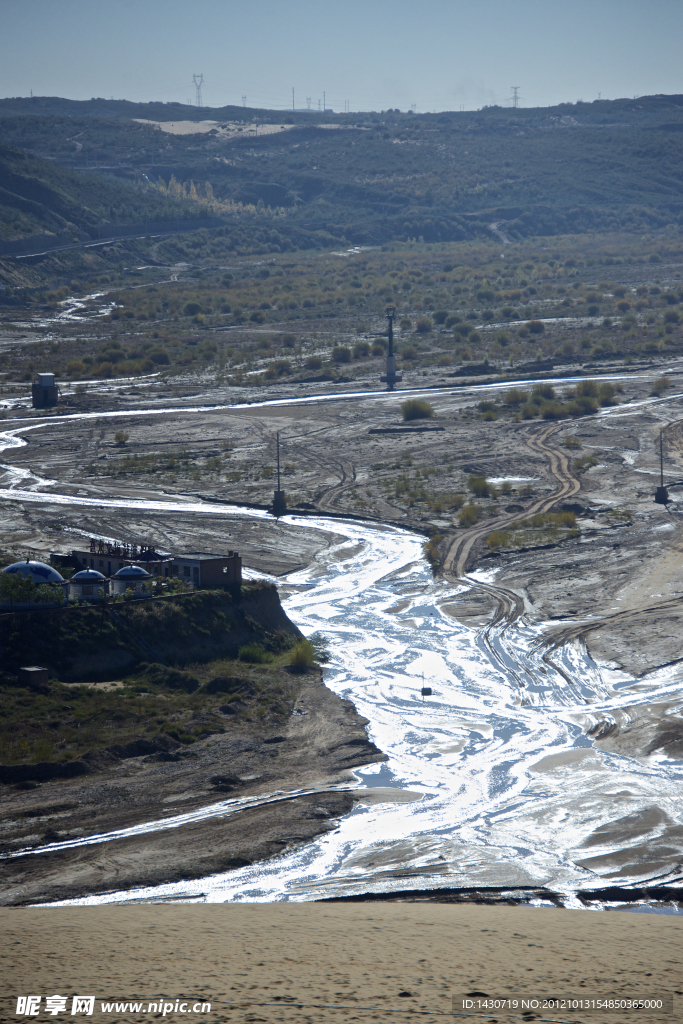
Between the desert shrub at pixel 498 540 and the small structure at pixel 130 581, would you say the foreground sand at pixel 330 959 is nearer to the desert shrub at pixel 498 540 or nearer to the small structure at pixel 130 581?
the small structure at pixel 130 581

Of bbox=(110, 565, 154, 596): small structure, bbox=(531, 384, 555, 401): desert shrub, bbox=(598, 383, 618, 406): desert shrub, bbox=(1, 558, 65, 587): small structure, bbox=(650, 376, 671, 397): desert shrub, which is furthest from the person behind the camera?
bbox=(650, 376, 671, 397): desert shrub

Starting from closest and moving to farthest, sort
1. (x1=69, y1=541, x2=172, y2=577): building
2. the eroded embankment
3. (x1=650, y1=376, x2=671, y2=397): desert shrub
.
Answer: the eroded embankment, (x1=69, y1=541, x2=172, y2=577): building, (x1=650, y1=376, x2=671, y2=397): desert shrub

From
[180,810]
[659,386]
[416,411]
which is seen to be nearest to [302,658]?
[180,810]

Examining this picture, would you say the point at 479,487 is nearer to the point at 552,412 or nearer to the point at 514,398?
the point at 552,412

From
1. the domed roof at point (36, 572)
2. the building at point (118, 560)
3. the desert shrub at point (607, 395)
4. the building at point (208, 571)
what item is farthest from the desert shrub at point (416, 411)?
the domed roof at point (36, 572)

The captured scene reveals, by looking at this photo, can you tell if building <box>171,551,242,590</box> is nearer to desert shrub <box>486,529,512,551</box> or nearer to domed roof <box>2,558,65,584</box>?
domed roof <box>2,558,65,584</box>

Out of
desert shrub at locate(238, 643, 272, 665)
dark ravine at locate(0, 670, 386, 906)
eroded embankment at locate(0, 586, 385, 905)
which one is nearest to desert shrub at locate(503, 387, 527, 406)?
eroded embankment at locate(0, 586, 385, 905)

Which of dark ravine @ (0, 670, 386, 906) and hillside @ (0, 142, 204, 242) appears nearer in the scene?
dark ravine @ (0, 670, 386, 906)

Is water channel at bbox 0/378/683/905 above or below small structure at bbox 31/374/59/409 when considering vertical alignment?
below
